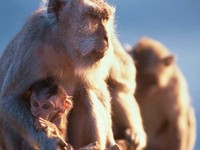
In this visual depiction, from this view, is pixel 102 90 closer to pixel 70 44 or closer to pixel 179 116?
pixel 70 44

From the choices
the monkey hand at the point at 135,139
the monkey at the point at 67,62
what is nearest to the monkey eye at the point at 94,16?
the monkey at the point at 67,62

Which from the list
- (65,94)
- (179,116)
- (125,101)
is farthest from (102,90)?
(179,116)

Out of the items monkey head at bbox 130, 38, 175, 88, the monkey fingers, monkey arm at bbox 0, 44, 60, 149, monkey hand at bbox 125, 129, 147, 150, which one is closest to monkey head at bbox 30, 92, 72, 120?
monkey arm at bbox 0, 44, 60, 149

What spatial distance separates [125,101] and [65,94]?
378cm

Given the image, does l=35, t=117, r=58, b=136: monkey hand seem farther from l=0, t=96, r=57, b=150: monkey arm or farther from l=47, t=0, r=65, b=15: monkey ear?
l=47, t=0, r=65, b=15: monkey ear

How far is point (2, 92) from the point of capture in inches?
445

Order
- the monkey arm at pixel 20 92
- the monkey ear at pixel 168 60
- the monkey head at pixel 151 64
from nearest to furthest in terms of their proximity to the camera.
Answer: the monkey arm at pixel 20 92 < the monkey head at pixel 151 64 < the monkey ear at pixel 168 60

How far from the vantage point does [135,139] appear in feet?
48.8

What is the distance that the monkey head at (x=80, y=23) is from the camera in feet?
36.4

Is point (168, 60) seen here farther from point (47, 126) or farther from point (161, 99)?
point (47, 126)

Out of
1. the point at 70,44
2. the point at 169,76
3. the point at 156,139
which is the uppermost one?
the point at 70,44

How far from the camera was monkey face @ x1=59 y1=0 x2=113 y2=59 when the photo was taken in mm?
11086

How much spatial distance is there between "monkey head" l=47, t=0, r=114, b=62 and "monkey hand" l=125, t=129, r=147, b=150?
3725 millimetres

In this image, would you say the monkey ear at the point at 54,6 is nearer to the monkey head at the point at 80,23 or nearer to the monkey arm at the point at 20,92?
the monkey head at the point at 80,23
